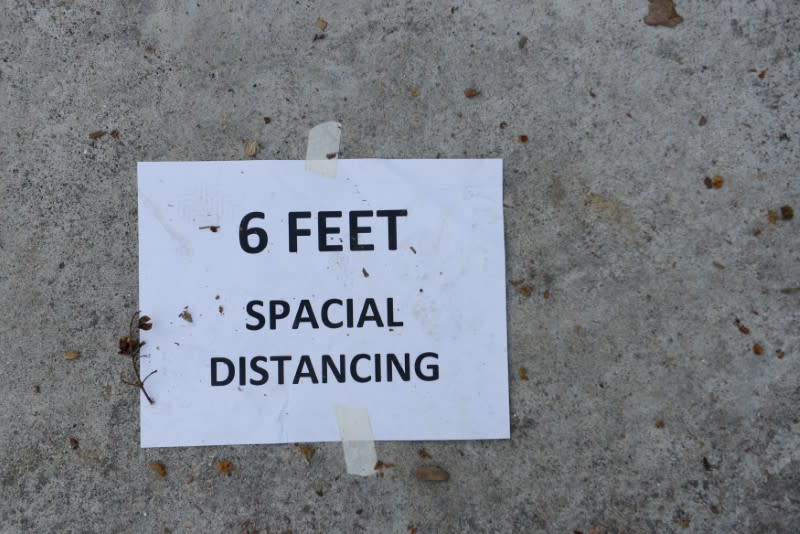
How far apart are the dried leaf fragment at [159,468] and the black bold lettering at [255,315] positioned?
1.67 ft

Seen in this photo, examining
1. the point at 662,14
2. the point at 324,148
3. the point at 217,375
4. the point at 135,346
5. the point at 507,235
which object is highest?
the point at 662,14

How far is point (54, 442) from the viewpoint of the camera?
1.60 m

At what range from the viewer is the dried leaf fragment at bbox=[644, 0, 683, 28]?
1662 mm

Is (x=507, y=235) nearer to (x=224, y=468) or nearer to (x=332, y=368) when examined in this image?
(x=332, y=368)

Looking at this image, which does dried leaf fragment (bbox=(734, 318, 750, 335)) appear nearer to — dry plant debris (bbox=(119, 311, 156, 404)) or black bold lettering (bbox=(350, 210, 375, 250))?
black bold lettering (bbox=(350, 210, 375, 250))

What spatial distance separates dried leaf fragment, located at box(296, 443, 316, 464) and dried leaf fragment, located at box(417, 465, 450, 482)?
0.35 meters

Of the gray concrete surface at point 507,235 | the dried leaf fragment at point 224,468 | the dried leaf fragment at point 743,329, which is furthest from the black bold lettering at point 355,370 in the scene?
the dried leaf fragment at point 743,329

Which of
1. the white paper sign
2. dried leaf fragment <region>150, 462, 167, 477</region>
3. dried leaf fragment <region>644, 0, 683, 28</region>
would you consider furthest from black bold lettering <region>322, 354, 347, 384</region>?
dried leaf fragment <region>644, 0, 683, 28</region>

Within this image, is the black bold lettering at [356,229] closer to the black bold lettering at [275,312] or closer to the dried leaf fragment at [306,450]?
the black bold lettering at [275,312]

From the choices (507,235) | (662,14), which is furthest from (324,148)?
(662,14)

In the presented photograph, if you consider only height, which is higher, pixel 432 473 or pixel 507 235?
pixel 507 235

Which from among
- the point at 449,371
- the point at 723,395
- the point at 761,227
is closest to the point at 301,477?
the point at 449,371

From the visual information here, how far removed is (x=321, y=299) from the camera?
64.9 inches

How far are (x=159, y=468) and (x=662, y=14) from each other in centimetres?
220
